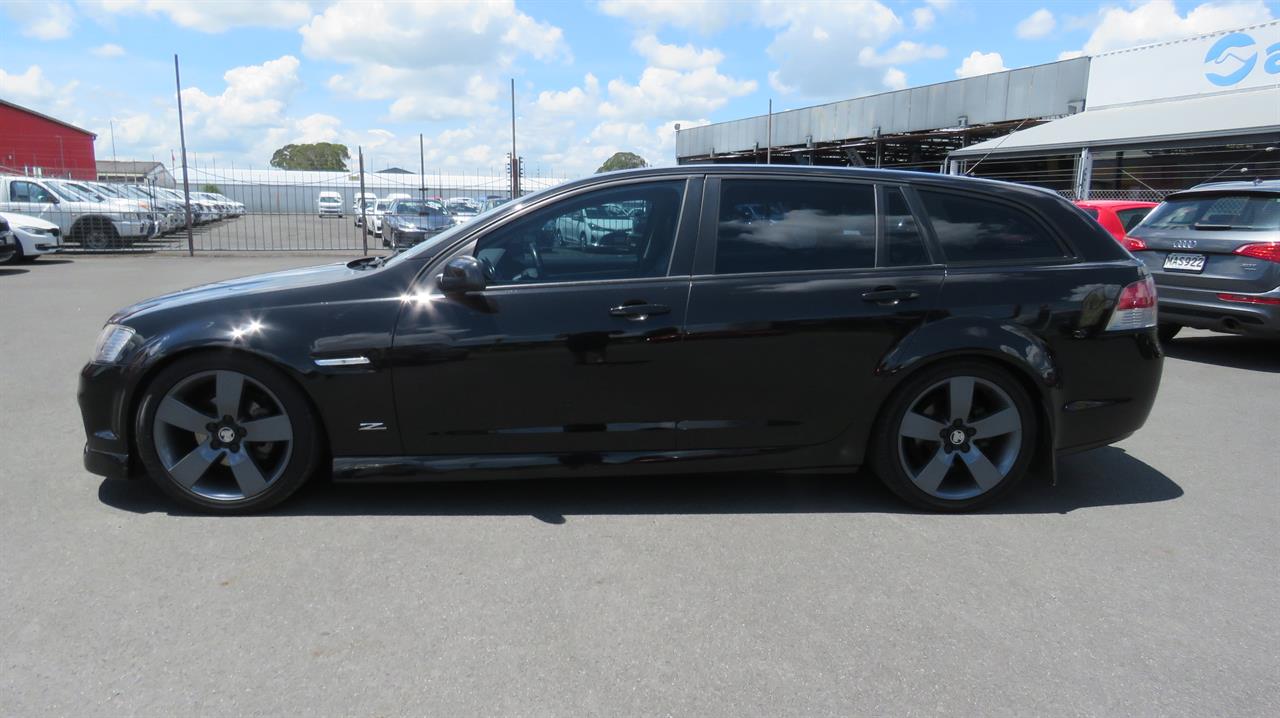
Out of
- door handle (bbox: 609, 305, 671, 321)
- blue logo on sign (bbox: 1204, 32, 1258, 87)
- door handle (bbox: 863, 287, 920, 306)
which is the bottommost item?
door handle (bbox: 609, 305, 671, 321)

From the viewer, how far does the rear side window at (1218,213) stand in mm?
7383

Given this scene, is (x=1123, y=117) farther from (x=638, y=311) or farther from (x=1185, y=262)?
(x=638, y=311)

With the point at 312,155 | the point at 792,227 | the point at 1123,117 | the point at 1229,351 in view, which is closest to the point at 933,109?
the point at 1123,117

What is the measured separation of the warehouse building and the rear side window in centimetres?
934

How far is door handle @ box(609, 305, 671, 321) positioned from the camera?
3773 mm

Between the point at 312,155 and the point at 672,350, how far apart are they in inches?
4968

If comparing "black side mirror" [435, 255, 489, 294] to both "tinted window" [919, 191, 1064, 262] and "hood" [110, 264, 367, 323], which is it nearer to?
"hood" [110, 264, 367, 323]

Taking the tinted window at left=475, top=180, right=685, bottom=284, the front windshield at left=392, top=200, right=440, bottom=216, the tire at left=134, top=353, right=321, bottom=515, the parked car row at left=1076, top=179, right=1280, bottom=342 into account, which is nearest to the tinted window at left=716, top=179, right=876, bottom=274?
the tinted window at left=475, top=180, right=685, bottom=284

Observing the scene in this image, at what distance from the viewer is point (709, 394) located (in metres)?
3.85

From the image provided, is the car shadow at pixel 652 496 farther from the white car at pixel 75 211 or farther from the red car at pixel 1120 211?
the white car at pixel 75 211

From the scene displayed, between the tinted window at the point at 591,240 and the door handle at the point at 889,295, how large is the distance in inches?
37.1

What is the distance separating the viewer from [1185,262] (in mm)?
7773

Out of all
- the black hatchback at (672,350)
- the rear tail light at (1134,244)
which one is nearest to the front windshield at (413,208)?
the rear tail light at (1134,244)

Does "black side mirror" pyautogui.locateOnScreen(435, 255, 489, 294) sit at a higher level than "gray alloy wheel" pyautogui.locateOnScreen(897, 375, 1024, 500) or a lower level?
higher
